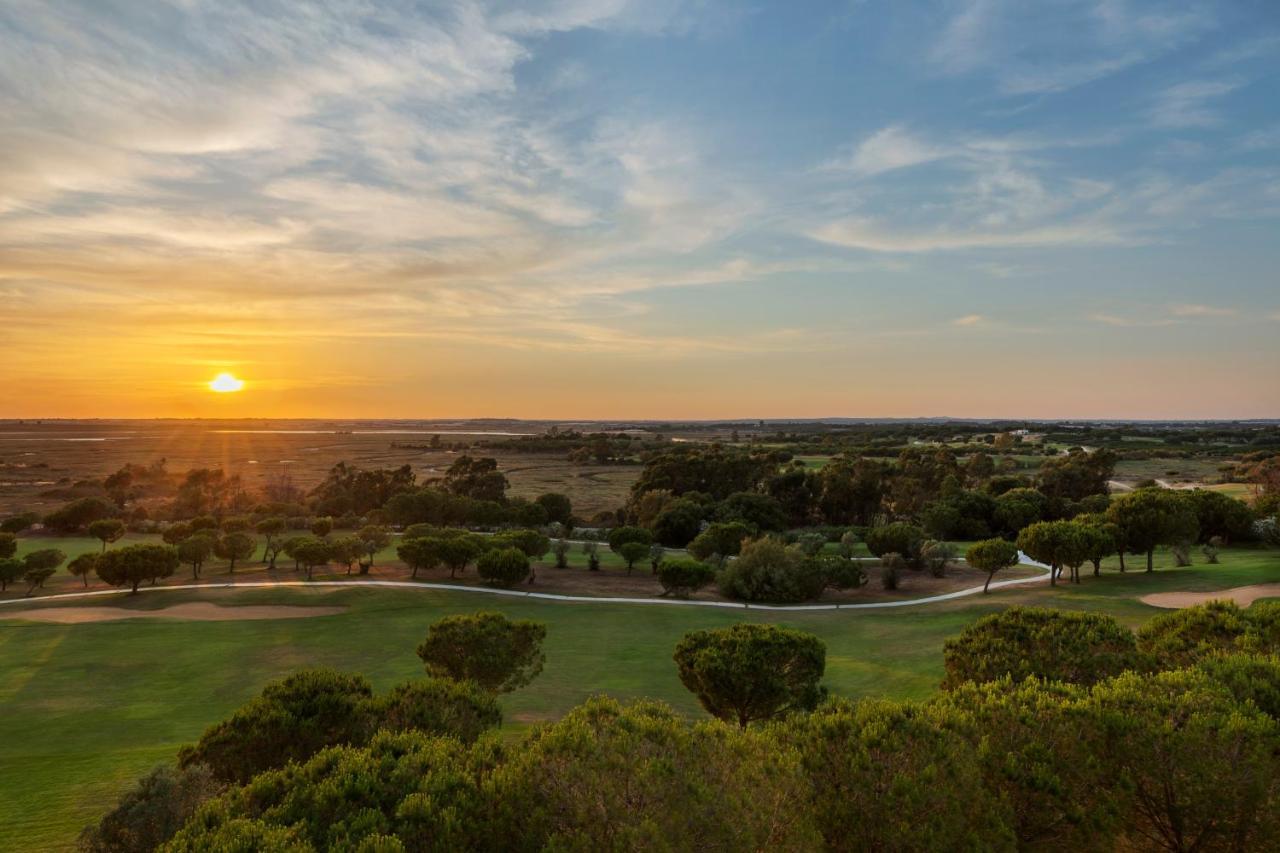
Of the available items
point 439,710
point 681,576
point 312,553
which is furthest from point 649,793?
point 312,553

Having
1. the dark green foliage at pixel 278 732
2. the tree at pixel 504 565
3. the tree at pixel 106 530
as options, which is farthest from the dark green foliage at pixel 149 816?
the tree at pixel 106 530

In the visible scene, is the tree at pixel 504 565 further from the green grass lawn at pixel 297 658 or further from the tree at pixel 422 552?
the tree at pixel 422 552

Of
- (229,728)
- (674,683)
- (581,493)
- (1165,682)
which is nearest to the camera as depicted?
(1165,682)

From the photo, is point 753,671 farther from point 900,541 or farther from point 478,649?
point 900,541

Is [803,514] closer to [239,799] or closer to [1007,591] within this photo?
[1007,591]

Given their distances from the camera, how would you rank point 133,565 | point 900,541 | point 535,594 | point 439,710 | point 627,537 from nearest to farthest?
point 439,710
point 133,565
point 535,594
point 900,541
point 627,537

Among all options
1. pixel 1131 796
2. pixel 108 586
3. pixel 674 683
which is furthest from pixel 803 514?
pixel 1131 796

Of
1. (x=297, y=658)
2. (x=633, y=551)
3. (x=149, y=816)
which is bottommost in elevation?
(x=297, y=658)
